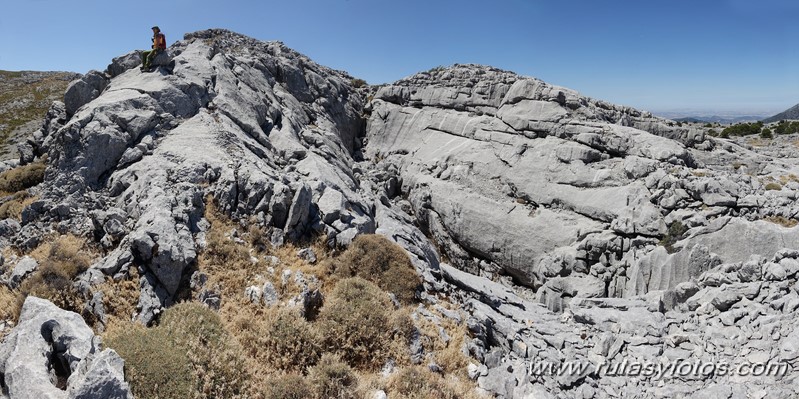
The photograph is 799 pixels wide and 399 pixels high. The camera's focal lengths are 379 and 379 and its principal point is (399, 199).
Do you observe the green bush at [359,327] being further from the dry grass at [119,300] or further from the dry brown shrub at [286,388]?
the dry grass at [119,300]

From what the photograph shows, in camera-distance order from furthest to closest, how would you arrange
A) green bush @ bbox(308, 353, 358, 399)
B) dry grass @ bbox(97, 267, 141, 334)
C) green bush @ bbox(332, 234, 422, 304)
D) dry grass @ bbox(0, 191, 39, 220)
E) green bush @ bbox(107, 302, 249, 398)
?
dry grass @ bbox(0, 191, 39, 220), green bush @ bbox(332, 234, 422, 304), dry grass @ bbox(97, 267, 141, 334), green bush @ bbox(308, 353, 358, 399), green bush @ bbox(107, 302, 249, 398)

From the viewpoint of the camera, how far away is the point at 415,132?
49750 millimetres

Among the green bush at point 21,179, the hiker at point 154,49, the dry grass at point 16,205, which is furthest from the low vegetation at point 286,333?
the hiker at point 154,49

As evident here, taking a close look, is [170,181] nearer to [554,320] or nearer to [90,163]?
[90,163]

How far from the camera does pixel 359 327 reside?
534 inches

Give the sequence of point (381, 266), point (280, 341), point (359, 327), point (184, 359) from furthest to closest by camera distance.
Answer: point (381, 266) < point (359, 327) < point (280, 341) < point (184, 359)

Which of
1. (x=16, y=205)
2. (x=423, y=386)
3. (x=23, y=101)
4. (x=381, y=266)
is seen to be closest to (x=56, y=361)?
(x=423, y=386)

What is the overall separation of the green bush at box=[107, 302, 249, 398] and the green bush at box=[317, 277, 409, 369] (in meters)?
3.17

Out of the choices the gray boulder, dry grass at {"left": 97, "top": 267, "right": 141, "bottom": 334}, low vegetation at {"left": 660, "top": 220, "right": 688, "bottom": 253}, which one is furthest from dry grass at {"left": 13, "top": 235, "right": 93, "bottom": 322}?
low vegetation at {"left": 660, "top": 220, "right": 688, "bottom": 253}

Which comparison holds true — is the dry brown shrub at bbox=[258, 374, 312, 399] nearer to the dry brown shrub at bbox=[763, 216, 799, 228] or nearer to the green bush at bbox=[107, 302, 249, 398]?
the green bush at bbox=[107, 302, 249, 398]

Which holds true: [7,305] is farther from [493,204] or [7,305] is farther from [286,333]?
[493,204]

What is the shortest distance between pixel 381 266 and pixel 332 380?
7167mm

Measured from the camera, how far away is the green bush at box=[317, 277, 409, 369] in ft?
43.0

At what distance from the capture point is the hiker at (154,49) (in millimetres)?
29812
